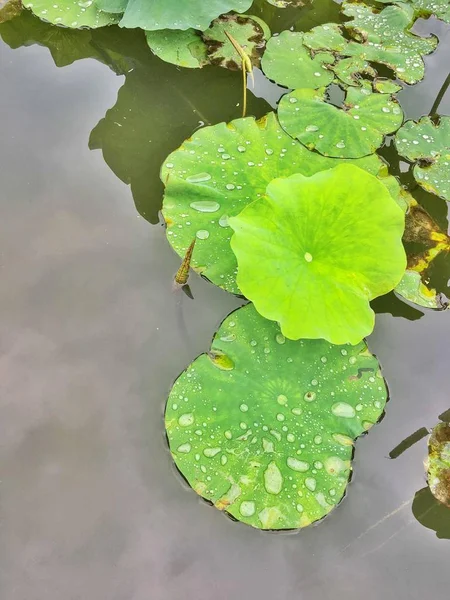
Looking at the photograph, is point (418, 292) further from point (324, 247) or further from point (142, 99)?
point (142, 99)

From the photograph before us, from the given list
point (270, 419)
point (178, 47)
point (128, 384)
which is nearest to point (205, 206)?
point (128, 384)

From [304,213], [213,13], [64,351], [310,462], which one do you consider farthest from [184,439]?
[213,13]

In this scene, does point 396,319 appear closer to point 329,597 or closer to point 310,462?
point 310,462

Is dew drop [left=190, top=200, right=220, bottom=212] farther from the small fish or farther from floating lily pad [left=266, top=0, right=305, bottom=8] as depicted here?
floating lily pad [left=266, top=0, right=305, bottom=8]

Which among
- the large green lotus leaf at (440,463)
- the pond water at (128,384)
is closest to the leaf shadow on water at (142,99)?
the pond water at (128,384)

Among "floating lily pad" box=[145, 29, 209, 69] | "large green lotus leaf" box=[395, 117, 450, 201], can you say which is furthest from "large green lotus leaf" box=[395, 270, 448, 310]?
"floating lily pad" box=[145, 29, 209, 69]

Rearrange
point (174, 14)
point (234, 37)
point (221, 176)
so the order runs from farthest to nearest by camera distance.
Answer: point (234, 37) < point (174, 14) < point (221, 176)
